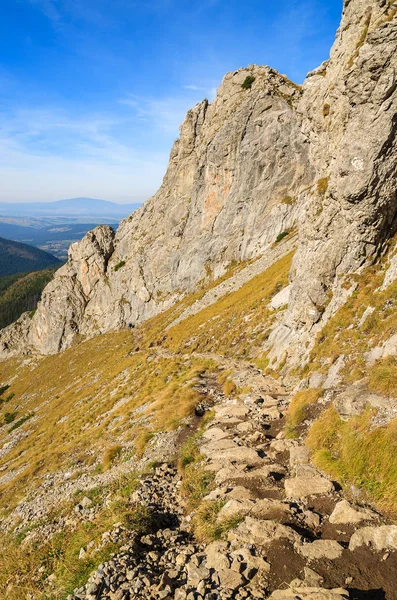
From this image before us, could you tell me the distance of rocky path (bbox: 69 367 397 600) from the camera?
7449 mm

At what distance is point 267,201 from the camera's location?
248 feet

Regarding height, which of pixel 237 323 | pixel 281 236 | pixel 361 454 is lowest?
pixel 237 323

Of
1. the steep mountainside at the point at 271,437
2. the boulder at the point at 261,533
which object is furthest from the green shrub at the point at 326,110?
the boulder at the point at 261,533

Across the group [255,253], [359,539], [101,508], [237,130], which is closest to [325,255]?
[359,539]

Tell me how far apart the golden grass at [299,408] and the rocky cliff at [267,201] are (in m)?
7.81

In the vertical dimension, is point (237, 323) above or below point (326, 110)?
below

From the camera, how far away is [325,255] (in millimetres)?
25297

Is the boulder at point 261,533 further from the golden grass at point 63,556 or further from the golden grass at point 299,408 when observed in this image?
the golden grass at point 299,408

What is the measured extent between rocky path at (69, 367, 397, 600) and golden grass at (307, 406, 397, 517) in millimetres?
569

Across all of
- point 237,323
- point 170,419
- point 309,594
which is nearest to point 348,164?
point 170,419

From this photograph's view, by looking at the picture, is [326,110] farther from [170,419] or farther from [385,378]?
[170,419]

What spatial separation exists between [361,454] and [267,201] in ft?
236

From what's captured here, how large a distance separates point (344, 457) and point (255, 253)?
6604cm

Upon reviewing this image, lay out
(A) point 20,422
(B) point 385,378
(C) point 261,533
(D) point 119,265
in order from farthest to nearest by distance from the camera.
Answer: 1. (D) point 119,265
2. (A) point 20,422
3. (B) point 385,378
4. (C) point 261,533
